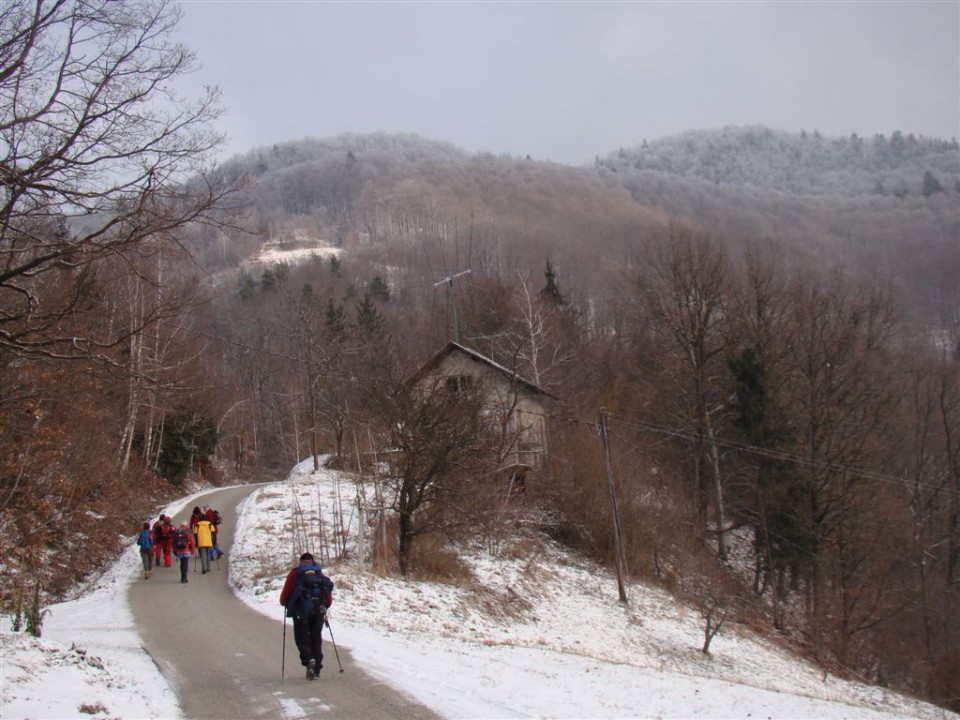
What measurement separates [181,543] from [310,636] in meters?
10.4

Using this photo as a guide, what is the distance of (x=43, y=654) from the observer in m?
8.36

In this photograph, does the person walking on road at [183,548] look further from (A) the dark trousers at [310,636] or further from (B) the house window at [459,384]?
(A) the dark trousers at [310,636]

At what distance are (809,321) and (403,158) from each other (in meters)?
152

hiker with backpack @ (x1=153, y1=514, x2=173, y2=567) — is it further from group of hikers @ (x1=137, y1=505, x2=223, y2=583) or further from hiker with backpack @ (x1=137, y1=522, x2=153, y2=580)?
hiker with backpack @ (x1=137, y1=522, x2=153, y2=580)

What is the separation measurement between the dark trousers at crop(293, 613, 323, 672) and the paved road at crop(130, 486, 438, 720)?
0.29m

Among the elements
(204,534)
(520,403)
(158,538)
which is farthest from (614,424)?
(158,538)

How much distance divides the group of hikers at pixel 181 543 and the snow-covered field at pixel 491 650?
0.65 meters

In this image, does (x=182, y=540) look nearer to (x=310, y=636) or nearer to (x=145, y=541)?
(x=145, y=541)

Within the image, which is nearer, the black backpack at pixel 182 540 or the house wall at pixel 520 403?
the black backpack at pixel 182 540

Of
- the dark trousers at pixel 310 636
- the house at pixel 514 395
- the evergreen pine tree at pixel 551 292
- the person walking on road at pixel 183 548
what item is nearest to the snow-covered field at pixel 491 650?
the dark trousers at pixel 310 636

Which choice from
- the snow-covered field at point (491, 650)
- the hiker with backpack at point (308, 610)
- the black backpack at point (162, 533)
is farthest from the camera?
the black backpack at point (162, 533)

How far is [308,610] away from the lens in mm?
9359

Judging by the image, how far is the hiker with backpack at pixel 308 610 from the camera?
9.37m

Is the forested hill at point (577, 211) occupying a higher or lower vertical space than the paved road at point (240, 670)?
higher
